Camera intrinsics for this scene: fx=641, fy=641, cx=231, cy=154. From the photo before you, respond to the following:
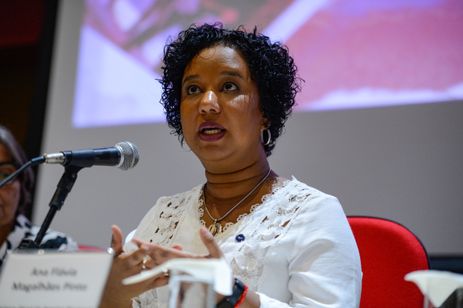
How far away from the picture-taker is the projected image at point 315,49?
272 cm

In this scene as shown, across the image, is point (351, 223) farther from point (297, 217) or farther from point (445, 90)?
point (445, 90)

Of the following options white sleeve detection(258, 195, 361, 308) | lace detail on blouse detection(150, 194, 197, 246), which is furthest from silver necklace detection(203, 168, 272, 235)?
white sleeve detection(258, 195, 361, 308)

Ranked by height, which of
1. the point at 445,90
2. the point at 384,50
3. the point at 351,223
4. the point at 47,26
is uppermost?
the point at 47,26

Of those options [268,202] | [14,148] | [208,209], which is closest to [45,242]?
[14,148]

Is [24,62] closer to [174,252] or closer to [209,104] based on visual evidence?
[209,104]

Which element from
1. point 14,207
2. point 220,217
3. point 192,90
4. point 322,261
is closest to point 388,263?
point 322,261

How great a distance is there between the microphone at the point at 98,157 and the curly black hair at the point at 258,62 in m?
0.48

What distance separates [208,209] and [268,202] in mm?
215

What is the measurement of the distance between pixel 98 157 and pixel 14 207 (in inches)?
54.3

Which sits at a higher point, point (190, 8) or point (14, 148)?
point (190, 8)

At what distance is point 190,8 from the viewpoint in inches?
133

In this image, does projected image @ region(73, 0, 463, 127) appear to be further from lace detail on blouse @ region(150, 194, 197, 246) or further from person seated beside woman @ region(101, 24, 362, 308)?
lace detail on blouse @ region(150, 194, 197, 246)

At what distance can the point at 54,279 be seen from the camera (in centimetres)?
110

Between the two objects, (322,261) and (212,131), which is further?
(212,131)
